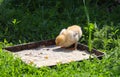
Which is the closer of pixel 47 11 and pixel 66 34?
pixel 66 34

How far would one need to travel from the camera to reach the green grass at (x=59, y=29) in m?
6.22

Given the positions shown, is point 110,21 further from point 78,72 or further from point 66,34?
point 78,72

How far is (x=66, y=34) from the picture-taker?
7.25 metres

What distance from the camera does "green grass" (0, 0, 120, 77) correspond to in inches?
245

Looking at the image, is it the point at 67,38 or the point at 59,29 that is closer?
the point at 67,38

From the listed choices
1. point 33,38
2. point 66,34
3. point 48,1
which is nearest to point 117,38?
point 66,34

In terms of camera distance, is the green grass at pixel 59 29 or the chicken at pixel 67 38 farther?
the chicken at pixel 67 38

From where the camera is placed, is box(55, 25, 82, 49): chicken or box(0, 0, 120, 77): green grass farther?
box(55, 25, 82, 49): chicken

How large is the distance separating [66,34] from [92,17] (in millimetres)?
1676

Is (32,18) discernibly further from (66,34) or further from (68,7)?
(66,34)

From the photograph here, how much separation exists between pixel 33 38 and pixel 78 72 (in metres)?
Result: 2.04

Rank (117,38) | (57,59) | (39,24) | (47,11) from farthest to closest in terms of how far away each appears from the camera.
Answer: (47,11) → (39,24) → (117,38) → (57,59)

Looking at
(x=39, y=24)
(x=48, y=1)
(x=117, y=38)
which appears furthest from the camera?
(x=48, y=1)

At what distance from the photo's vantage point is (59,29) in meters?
8.17
